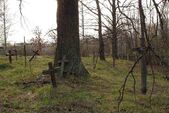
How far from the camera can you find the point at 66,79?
1547 cm

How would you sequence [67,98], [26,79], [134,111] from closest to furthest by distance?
[134,111], [67,98], [26,79]

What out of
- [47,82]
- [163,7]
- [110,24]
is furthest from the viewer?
[110,24]

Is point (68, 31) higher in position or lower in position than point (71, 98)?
higher

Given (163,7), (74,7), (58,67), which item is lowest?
(58,67)

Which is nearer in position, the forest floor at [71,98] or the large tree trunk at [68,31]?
the forest floor at [71,98]

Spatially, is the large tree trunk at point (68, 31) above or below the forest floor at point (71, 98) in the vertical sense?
above

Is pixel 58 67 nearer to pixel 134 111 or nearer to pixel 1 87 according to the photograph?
pixel 1 87

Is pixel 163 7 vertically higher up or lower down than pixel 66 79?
higher up

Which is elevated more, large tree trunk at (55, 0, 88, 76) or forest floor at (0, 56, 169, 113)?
large tree trunk at (55, 0, 88, 76)

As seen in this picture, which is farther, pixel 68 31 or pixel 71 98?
pixel 68 31

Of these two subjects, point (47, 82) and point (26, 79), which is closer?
point (47, 82)

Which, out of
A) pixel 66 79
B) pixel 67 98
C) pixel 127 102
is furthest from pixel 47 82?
pixel 127 102

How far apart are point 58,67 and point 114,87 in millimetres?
2293

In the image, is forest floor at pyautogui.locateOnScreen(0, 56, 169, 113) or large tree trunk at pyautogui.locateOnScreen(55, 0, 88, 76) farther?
large tree trunk at pyautogui.locateOnScreen(55, 0, 88, 76)
